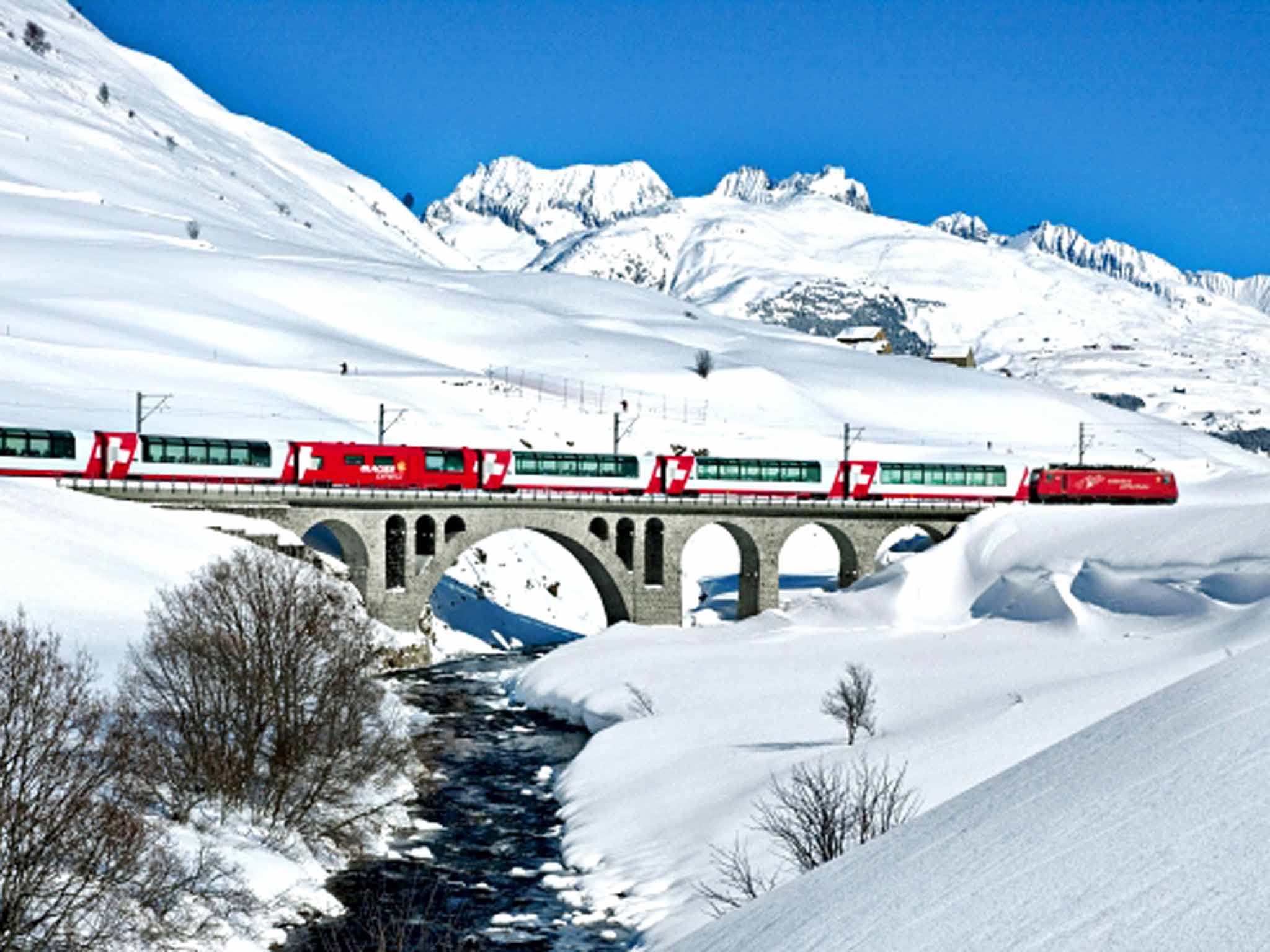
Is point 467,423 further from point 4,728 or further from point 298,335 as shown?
point 4,728

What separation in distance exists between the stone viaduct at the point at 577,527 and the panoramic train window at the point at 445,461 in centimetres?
154

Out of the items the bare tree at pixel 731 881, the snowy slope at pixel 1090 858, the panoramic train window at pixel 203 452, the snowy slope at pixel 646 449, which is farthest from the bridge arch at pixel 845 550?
the snowy slope at pixel 1090 858

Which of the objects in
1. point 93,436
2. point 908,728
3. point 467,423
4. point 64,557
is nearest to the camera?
point 908,728

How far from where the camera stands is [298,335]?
131 m

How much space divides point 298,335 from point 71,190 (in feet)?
241

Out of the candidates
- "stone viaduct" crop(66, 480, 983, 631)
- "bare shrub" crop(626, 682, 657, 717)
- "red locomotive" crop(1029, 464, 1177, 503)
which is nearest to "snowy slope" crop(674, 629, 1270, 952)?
"bare shrub" crop(626, 682, 657, 717)

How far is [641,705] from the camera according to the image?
1977 inches

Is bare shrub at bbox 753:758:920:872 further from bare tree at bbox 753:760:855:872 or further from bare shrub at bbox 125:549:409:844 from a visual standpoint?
bare shrub at bbox 125:549:409:844

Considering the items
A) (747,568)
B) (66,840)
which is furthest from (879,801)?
(747,568)

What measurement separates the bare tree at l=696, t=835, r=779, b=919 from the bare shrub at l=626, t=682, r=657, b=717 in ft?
58.7

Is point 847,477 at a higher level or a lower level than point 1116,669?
higher

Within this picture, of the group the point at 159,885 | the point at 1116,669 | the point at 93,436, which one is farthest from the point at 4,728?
the point at 93,436

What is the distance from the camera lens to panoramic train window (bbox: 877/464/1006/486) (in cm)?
8312

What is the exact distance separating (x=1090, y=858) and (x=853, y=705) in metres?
31.6
